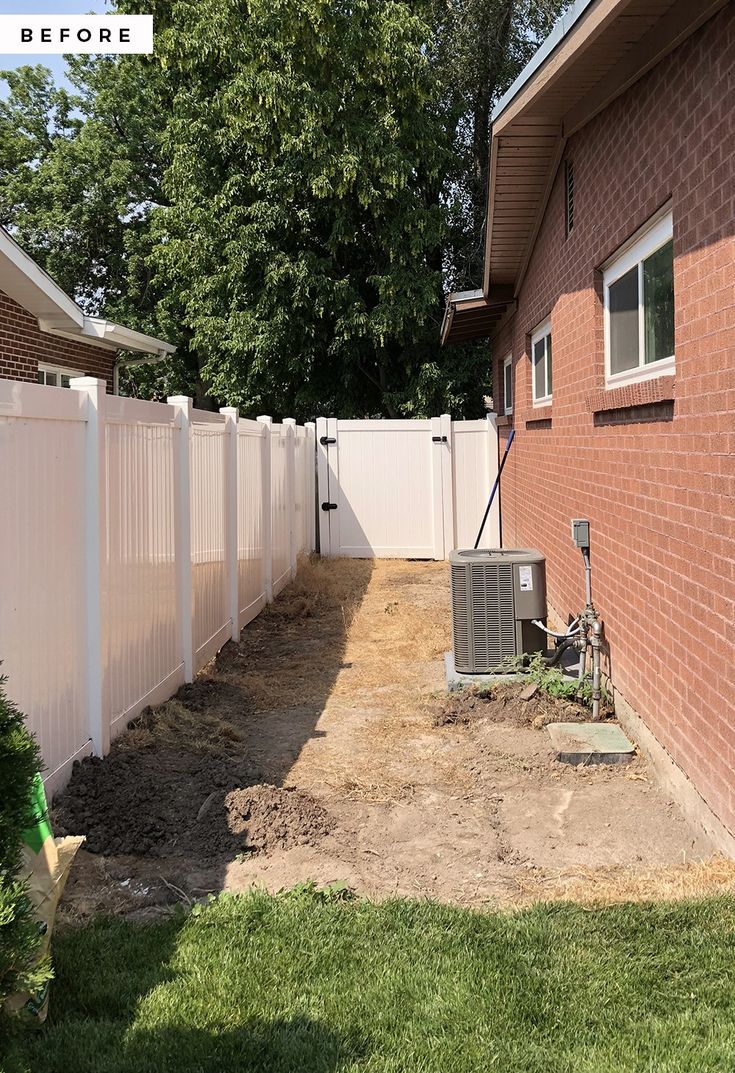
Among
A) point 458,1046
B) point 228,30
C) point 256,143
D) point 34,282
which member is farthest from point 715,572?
point 228,30

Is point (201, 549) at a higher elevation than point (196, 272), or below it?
below

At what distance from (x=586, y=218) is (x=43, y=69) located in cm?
3117

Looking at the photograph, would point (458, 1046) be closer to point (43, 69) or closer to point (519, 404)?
point (519, 404)

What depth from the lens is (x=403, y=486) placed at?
54.4 feet

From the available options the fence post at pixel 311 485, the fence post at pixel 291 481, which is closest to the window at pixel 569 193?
the fence post at pixel 291 481

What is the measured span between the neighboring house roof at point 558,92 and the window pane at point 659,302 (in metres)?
1.00

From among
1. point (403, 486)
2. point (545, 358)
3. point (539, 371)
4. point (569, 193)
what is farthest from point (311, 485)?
point (569, 193)

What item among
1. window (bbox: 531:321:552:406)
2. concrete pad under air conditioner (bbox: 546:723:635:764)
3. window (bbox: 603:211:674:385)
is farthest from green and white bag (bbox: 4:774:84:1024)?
window (bbox: 531:321:552:406)

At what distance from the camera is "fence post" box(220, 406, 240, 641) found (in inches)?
359

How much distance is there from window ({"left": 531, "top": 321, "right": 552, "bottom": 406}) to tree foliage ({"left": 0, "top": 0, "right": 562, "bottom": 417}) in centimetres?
868

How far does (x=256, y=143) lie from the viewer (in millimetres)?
19750

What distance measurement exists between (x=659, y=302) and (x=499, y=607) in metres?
2.69

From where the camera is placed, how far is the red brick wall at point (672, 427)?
4.20m

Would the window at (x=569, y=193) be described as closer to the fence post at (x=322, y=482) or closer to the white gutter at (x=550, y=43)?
the white gutter at (x=550, y=43)
